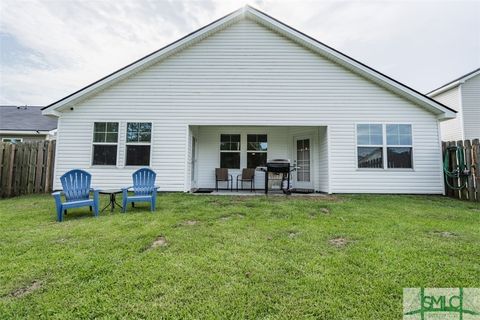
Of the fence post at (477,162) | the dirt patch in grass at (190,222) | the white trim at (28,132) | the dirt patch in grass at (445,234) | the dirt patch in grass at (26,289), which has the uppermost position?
the white trim at (28,132)

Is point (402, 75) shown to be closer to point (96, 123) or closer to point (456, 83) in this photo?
point (456, 83)

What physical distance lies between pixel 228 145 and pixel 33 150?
23.7 ft

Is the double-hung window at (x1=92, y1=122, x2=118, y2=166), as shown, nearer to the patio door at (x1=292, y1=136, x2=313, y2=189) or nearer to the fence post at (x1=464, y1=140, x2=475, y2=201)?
the patio door at (x1=292, y1=136, x2=313, y2=189)

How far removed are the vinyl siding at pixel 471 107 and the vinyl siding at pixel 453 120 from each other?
0.68 feet

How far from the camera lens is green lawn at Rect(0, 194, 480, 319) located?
1.89 meters

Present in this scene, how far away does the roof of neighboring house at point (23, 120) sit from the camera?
51.9 ft

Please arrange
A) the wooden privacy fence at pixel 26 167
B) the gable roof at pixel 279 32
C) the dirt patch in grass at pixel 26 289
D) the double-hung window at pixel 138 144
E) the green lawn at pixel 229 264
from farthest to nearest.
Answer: the double-hung window at pixel 138 144 → the gable roof at pixel 279 32 → the wooden privacy fence at pixel 26 167 → the dirt patch in grass at pixel 26 289 → the green lawn at pixel 229 264

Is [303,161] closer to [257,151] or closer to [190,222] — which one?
[257,151]

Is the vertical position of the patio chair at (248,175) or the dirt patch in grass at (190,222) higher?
the patio chair at (248,175)

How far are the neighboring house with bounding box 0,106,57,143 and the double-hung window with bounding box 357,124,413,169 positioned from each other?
19.1 metres

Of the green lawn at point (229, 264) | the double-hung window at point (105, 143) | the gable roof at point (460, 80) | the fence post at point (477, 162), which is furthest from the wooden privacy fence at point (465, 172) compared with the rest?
the double-hung window at point (105, 143)

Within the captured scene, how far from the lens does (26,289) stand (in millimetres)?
2180

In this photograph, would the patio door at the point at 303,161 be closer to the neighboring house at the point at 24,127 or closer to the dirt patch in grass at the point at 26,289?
the dirt patch in grass at the point at 26,289

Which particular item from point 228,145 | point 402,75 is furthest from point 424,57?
point 228,145
